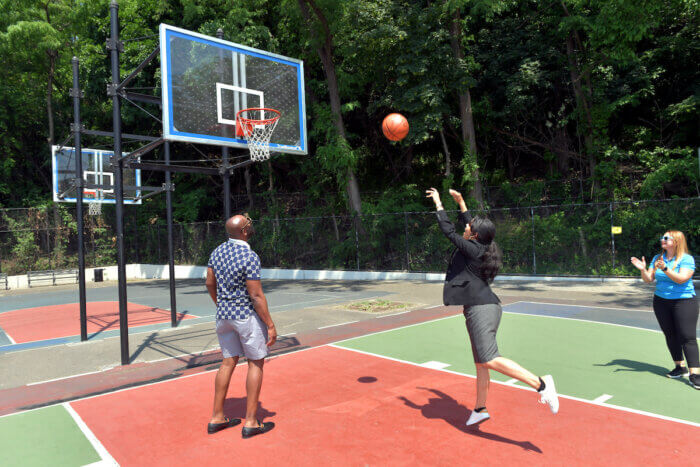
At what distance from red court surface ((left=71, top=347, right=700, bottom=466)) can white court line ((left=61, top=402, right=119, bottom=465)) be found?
56 millimetres

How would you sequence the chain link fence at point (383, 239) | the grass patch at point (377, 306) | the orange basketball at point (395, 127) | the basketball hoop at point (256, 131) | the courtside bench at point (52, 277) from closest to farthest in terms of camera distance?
the basketball hoop at point (256, 131), the orange basketball at point (395, 127), the grass patch at point (377, 306), the chain link fence at point (383, 239), the courtside bench at point (52, 277)

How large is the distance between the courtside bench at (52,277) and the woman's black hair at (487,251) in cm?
2544

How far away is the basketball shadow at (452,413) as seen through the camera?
418cm

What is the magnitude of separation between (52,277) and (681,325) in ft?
86.4

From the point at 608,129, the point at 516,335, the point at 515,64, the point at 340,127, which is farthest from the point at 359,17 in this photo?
the point at 516,335

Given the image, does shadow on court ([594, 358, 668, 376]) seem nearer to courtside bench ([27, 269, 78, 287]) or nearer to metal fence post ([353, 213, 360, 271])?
metal fence post ([353, 213, 360, 271])

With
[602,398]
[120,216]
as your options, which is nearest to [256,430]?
[602,398]

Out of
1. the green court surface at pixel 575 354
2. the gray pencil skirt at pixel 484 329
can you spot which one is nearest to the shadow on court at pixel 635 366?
the green court surface at pixel 575 354

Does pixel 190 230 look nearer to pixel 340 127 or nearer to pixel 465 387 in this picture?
pixel 340 127

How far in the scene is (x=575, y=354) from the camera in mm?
6918

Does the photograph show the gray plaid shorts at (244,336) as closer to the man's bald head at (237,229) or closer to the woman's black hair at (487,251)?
the man's bald head at (237,229)

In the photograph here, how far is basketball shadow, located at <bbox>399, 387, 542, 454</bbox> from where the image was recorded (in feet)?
13.7

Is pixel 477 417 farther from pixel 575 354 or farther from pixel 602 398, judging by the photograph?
pixel 575 354

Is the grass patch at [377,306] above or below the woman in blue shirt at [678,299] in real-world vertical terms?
below
